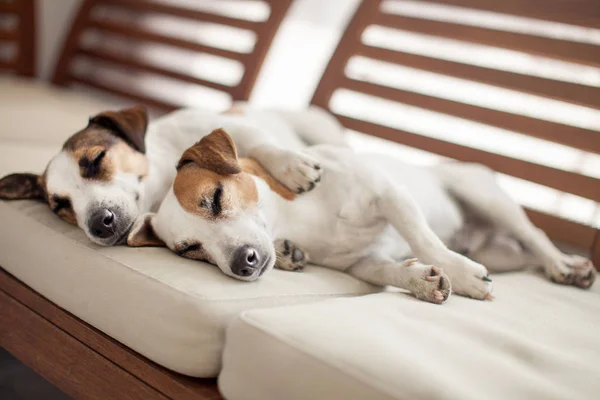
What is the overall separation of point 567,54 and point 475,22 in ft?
1.60

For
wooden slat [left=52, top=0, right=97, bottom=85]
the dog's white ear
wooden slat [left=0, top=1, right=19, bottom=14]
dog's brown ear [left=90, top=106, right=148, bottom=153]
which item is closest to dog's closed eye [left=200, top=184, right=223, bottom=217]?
the dog's white ear

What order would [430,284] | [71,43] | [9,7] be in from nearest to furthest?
[430,284] → [9,7] → [71,43]

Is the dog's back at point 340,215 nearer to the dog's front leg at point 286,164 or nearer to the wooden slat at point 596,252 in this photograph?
the dog's front leg at point 286,164

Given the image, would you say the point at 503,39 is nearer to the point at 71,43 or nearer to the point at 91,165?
the point at 91,165

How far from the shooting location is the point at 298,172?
1.93 m

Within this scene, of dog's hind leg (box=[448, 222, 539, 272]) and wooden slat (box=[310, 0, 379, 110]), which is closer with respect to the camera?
dog's hind leg (box=[448, 222, 539, 272])

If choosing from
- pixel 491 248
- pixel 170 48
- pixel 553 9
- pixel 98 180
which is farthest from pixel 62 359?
pixel 170 48

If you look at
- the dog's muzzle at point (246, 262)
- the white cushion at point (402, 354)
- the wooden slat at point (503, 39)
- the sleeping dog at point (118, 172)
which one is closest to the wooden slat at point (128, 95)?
the wooden slat at point (503, 39)

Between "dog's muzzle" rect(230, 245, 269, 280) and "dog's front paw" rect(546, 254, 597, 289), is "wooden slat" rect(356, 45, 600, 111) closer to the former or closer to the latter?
"dog's front paw" rect(546, 254, 597, 289)

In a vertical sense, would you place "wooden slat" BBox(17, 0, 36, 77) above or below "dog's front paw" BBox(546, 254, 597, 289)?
above

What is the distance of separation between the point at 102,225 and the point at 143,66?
2.68 metres

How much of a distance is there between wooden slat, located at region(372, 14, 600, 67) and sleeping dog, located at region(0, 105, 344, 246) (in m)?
1.26

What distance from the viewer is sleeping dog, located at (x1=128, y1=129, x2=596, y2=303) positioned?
168cm

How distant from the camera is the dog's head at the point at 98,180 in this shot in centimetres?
178
